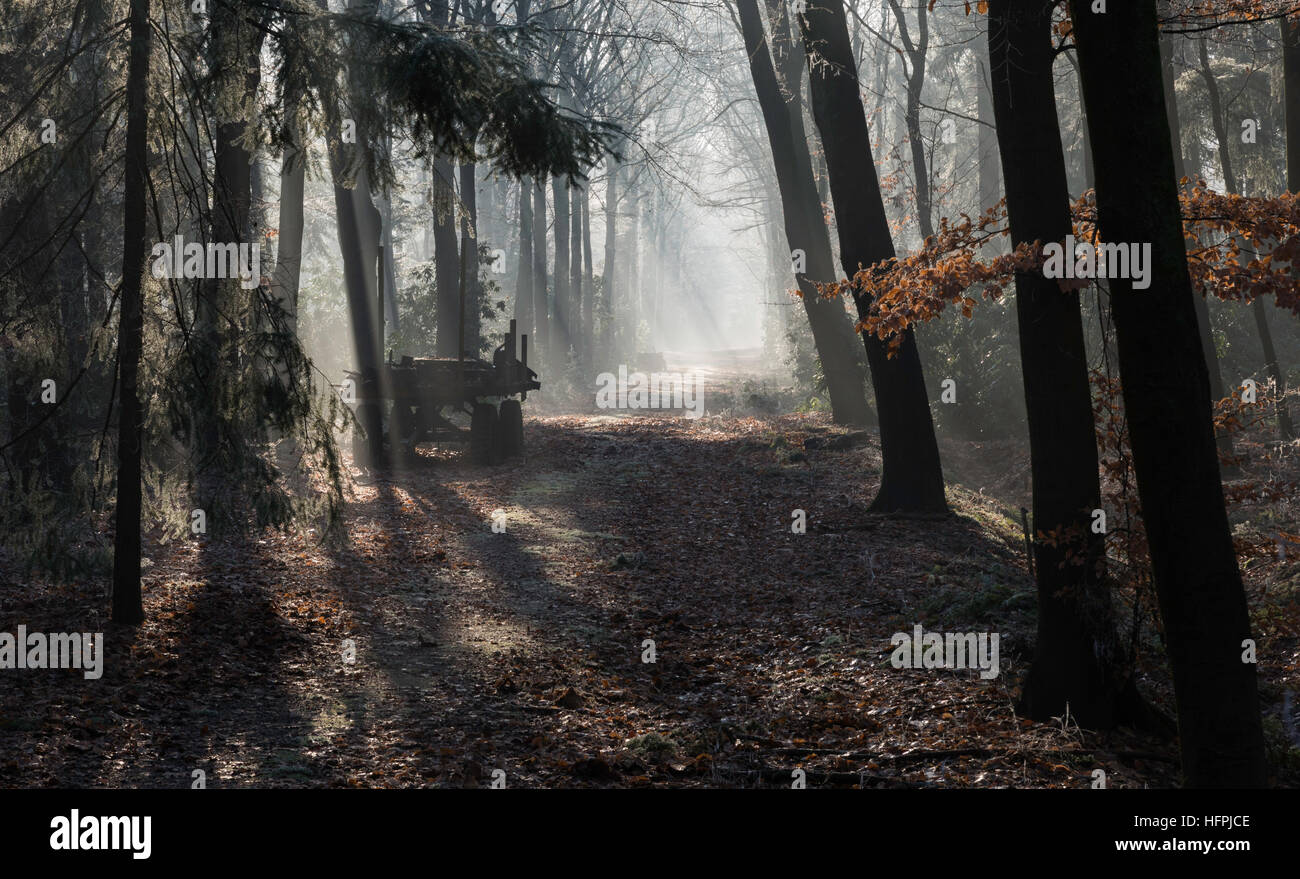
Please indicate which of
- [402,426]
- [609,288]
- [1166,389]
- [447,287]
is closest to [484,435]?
[402,426]

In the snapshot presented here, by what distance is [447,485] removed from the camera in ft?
50.1

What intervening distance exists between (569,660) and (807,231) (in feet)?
41.1

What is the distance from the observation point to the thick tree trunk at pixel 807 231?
17.2m

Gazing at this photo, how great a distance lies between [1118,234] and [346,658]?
5917mm

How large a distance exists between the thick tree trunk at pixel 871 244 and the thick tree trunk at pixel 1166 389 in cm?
709

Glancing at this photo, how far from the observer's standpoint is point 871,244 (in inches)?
456

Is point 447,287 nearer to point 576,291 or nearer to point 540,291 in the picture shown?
point 540,291

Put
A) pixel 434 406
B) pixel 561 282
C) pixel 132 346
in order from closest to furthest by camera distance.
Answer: pixel 132 346, pixel 434 406, pixel 561 282

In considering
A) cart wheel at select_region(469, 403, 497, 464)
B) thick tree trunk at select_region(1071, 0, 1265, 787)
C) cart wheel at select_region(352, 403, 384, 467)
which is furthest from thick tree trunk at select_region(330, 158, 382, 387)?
thick tree trunk at select_region(1071, 0, 1265, 787)

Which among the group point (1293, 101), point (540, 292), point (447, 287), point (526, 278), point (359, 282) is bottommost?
point (359, 282)

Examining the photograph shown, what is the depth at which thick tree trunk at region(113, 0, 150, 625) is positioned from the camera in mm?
7367

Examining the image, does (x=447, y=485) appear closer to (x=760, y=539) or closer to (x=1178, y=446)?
(x=760, y=539)

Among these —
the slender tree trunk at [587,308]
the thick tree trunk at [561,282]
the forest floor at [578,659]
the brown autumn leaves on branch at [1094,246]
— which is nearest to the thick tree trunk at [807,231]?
the forest floor at [578,659]

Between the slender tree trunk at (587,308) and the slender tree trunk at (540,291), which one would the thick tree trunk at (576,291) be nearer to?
the slender tree trunk at (587,308)
